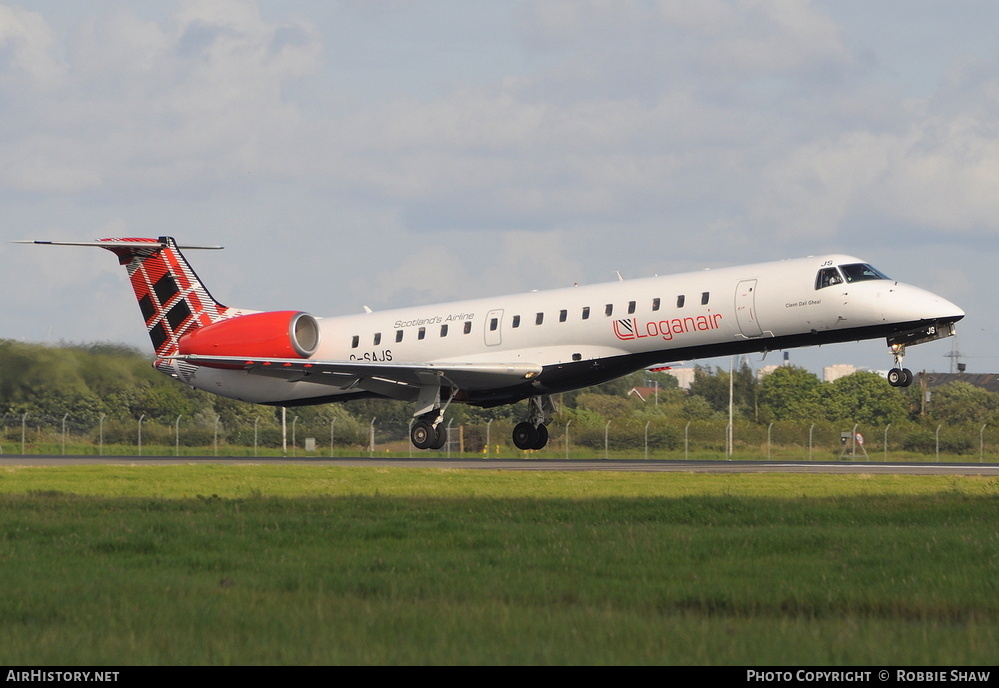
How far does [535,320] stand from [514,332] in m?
0.74

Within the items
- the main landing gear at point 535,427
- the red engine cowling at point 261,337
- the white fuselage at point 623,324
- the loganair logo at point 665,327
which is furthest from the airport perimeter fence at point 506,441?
the loganair logo at point 665,327

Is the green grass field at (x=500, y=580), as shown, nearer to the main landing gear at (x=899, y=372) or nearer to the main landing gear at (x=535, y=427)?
the main landing gear at (x=899, y=372)

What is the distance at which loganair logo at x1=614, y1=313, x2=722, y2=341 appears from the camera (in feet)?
99.0

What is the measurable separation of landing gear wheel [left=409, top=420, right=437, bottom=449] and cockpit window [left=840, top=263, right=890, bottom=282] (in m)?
12.7

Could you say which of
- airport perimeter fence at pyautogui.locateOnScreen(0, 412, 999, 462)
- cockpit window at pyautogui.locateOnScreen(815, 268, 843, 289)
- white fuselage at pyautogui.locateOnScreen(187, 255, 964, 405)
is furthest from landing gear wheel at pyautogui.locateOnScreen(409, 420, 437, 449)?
cockpit window at pyautogui.locateOnScreen(815, 268, 843, 289)

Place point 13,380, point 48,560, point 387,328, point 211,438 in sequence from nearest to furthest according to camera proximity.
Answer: point 48,560
point 387,328
point 13,380
point 211,438

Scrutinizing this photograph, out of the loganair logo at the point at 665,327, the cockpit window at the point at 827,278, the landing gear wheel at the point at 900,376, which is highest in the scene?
the cockpit window at the point at 827,278

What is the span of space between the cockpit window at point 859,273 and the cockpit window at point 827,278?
20 cm

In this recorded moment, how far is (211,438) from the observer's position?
5044cm

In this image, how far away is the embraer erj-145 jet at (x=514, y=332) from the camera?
29062 millimetres

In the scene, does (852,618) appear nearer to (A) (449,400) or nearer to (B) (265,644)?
(B) (265,644)
